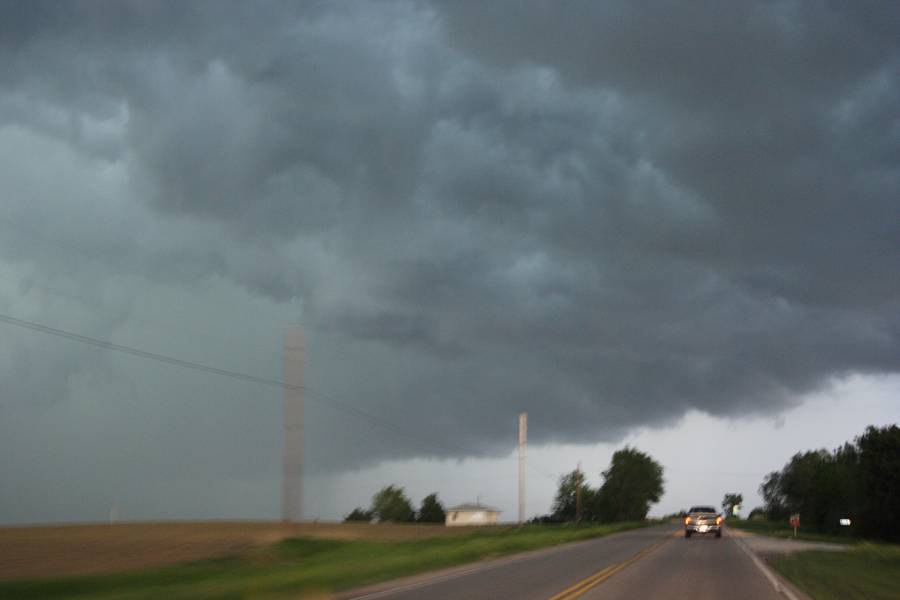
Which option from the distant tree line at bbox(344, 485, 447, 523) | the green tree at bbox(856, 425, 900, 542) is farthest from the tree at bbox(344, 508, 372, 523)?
the green tree at bbox(856, 425, 900, 542)

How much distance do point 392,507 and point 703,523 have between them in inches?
4058

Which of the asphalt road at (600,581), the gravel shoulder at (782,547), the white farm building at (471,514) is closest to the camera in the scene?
the asphalt road at (600,581)

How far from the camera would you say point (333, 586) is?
76.2 feet

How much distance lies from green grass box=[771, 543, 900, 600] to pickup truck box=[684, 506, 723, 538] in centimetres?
1653

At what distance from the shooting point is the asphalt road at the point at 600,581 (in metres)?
20.3

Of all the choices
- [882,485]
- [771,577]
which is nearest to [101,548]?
[771,577]

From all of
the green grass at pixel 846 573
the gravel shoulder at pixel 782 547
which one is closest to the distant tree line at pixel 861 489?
the gravel shoulder at pixel 782 547

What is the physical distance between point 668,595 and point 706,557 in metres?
16.6

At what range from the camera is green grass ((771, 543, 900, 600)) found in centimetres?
2193

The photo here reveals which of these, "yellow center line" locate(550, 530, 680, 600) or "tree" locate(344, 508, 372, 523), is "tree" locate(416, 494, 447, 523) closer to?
"tree" locate(344, 508, 372, 523)

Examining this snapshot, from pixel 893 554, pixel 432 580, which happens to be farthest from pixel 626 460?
pixel 432 580

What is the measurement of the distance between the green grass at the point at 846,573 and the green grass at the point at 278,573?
1202 cm

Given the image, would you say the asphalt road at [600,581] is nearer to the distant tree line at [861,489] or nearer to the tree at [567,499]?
the distant tree line at [861,489]

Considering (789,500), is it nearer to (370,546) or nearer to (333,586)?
(370,546)
